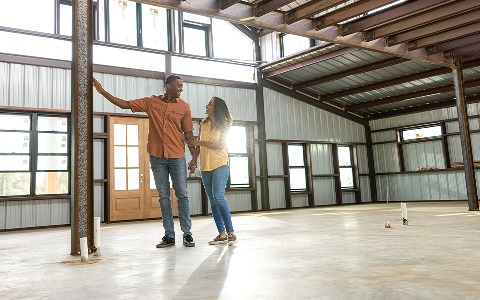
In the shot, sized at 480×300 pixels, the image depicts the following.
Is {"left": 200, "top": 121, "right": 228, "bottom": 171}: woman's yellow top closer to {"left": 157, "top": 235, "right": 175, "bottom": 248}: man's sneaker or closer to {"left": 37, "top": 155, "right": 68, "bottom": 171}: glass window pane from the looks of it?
{"left": 157, "top": 235, "right": 175, "bottom": 248}: man's sneaker

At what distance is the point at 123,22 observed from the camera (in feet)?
35.6

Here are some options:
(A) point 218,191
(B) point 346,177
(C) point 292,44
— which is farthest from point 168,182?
(B) point 346,177

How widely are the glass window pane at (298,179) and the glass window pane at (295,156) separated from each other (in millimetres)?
209

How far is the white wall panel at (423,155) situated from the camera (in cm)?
1409

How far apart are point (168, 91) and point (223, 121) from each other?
63 centimetres

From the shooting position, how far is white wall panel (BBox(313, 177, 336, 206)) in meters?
14.2

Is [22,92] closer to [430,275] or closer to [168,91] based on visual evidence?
[168,91]

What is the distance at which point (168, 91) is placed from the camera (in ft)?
13.4

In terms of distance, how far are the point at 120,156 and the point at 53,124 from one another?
1688mm

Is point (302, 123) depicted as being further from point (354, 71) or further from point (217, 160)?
point (217, 160)

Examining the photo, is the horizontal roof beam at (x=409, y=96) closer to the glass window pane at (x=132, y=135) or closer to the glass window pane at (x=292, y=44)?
the glass window pane at (x=292, y=44)

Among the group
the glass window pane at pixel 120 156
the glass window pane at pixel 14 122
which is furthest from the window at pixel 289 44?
the glass window pane at pixel 14 122

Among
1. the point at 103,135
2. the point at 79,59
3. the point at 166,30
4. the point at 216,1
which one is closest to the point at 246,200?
the point at 103,135

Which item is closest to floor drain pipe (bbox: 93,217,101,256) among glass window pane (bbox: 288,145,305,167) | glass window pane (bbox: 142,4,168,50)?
glass window pane (bbox: 142,4,168,50)
